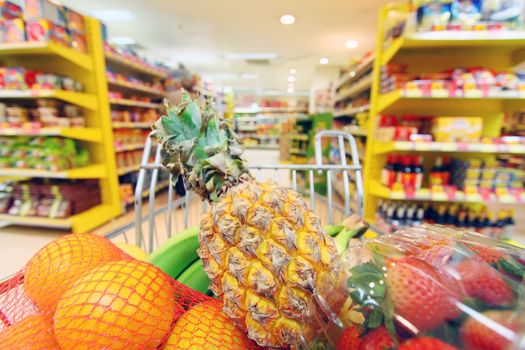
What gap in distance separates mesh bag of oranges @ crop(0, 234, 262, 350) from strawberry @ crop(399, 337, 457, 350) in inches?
10.3

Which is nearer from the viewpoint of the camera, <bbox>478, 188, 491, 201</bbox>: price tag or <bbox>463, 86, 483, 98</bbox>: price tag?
<bbox>463, 86, 483, 98</bbox>: price tag

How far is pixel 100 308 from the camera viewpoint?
36cm

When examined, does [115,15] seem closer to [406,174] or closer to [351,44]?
[351,44]

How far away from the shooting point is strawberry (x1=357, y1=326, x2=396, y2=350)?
10.4 inches

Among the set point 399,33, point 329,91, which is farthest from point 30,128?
point 329,91

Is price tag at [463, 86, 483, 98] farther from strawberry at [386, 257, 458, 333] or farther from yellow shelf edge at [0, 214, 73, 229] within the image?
yellow shelf edge at [0, 214, 73, 229]

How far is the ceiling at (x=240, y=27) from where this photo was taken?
3.82 metres

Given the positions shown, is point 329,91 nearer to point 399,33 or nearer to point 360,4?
point 360,4

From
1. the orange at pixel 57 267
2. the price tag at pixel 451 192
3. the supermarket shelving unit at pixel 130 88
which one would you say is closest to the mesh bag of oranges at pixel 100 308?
the orange at pixel 57 267

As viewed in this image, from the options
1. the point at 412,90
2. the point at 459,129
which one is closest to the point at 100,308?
the point at 412,90

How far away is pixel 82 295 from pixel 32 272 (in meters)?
0.18

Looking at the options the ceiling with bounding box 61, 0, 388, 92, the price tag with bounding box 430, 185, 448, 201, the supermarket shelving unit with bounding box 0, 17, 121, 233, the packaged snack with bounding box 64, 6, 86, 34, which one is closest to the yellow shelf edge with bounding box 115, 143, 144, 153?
the supermarket shelving unit with bounding box 0, 17, 121, 233

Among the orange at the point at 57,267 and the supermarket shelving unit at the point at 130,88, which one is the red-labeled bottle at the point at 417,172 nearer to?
the orange at the point at 57,267

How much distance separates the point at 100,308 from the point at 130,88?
410cm
